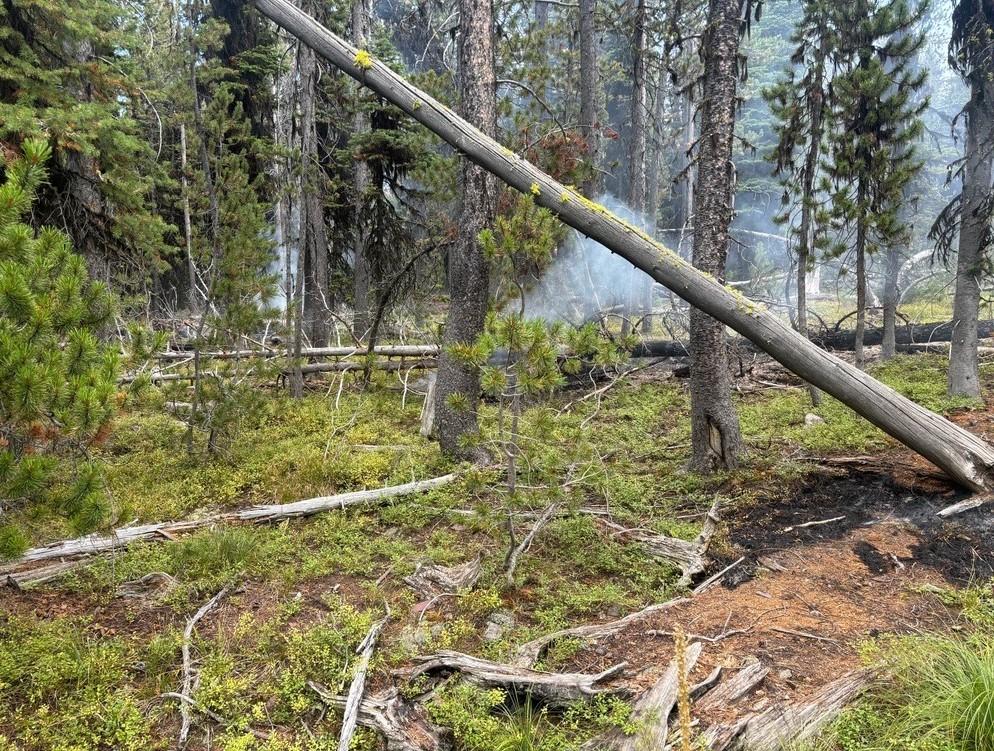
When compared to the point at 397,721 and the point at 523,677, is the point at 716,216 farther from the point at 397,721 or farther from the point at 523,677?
the point at 397,721

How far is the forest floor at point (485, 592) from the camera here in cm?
340

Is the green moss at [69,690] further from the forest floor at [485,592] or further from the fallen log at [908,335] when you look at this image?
the fallen log at [908,335]

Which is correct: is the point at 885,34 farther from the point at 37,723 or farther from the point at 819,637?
the point at 37,723

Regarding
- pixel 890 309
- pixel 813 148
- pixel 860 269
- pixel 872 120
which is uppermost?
pixel 872 120

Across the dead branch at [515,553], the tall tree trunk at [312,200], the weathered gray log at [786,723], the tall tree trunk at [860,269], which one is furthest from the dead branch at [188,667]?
the tall tree trunk at [860,269]

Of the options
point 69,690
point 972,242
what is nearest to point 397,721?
point 69,690

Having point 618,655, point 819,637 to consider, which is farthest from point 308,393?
point 819,637

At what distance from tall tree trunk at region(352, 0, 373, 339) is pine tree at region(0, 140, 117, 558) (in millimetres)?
8291

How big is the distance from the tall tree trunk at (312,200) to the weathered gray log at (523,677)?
763 cm

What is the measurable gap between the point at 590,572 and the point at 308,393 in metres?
7.13

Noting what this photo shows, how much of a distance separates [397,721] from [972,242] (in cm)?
1094

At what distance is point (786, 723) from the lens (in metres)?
3.08

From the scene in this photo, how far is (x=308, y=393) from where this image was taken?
1069cm

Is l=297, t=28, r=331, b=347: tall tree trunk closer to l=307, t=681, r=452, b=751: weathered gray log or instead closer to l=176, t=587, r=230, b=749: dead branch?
l=176, t=587, r=230, b=749: dead branch
